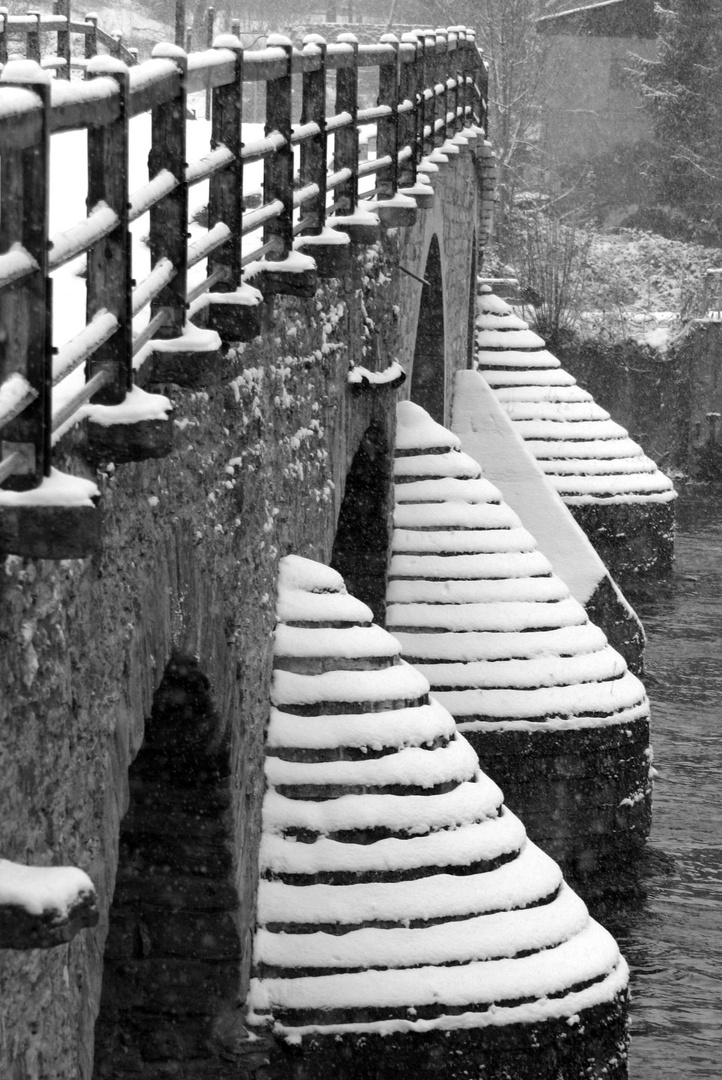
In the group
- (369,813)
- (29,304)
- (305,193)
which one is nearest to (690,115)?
(305,193)

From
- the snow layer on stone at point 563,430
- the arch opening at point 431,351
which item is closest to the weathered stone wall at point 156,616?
the arch opening at point 431,351

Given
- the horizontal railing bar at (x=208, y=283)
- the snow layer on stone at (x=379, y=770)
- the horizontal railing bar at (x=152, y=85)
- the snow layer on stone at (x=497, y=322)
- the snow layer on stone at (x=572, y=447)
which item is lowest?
the snow layer on stone at (x=572, y=447)

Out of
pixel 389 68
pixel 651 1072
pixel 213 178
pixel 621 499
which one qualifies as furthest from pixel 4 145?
pixel 621 499

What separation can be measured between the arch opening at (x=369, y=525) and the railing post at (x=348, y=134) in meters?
3.24

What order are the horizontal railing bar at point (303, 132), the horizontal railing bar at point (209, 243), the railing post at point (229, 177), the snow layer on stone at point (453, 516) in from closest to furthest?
the horizontal railing bar at point (209, 243)
the railing post at point (229, 177)
the horizontal railing bar at point (303, 132)
the snow layer on stone at point (453, 516)

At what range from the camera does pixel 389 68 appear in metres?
9.50

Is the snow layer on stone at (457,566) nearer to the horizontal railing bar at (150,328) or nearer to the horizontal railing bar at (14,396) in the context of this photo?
the horizontal railing bar at (150,328)

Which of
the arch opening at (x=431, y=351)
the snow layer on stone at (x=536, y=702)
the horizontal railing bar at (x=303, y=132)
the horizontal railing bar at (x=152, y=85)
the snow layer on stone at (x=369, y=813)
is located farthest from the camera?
the arch opening at (x=431, y=351)

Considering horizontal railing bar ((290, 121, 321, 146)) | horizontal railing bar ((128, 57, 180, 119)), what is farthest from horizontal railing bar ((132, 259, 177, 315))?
horizontal railing bar ((290, 121, 321, 146))

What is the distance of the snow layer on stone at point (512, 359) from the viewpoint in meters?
21.0

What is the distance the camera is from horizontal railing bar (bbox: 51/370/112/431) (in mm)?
3417

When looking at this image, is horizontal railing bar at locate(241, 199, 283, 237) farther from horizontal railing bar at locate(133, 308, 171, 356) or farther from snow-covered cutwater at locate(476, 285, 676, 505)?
snow-covered cutwater at locate(476, 285, 676, 505)

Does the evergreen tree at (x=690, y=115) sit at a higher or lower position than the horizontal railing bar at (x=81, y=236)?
lower

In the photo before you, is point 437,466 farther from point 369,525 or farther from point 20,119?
point 20,119
